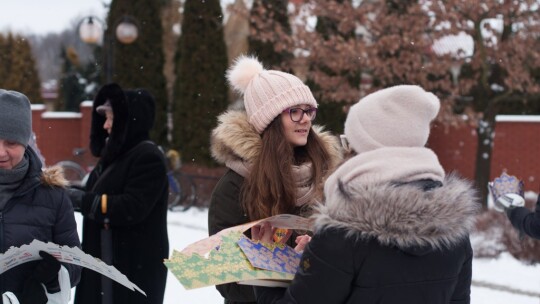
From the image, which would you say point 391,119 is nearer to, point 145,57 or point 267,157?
point 267,157

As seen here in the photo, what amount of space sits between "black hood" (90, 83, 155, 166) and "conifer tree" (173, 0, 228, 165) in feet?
39.1

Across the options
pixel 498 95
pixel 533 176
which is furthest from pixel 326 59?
pixel 533 176

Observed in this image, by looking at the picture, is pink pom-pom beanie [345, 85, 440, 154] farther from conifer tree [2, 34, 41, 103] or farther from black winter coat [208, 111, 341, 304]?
conifer tree [2, 34, 41, 103]

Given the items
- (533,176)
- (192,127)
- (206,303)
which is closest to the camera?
(206,303)

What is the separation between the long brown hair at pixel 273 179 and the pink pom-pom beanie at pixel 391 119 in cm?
68

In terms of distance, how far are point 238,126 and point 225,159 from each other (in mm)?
145

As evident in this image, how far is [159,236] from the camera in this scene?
13.5 ft

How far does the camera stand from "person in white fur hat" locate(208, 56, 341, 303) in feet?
9.13

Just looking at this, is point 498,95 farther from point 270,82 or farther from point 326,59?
point 270,82

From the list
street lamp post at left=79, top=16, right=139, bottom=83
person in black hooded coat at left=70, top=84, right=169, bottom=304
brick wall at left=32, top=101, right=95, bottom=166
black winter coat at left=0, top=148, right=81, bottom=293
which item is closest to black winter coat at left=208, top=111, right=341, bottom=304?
black winter coat at left=0, top=148, right=81, bottom=293

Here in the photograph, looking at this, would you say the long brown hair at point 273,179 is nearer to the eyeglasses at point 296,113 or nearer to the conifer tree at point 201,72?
the eyeglasses at point 296,113

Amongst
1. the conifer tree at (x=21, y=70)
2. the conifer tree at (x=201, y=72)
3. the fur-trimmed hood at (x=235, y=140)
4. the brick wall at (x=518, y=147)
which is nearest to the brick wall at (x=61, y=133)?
the conifer tree at (x=201, y=72)

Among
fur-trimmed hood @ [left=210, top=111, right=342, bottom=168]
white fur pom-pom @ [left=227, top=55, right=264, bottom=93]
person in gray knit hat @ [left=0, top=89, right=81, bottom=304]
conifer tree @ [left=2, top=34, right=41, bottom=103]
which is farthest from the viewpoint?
conifer tree @ [left=2, top=34, right=41, bottom=103]

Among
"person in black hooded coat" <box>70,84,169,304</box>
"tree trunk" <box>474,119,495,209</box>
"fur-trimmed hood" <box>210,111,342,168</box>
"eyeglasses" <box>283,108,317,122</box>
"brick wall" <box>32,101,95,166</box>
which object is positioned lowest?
"brick wall" <box>32,101,95,166</box>
